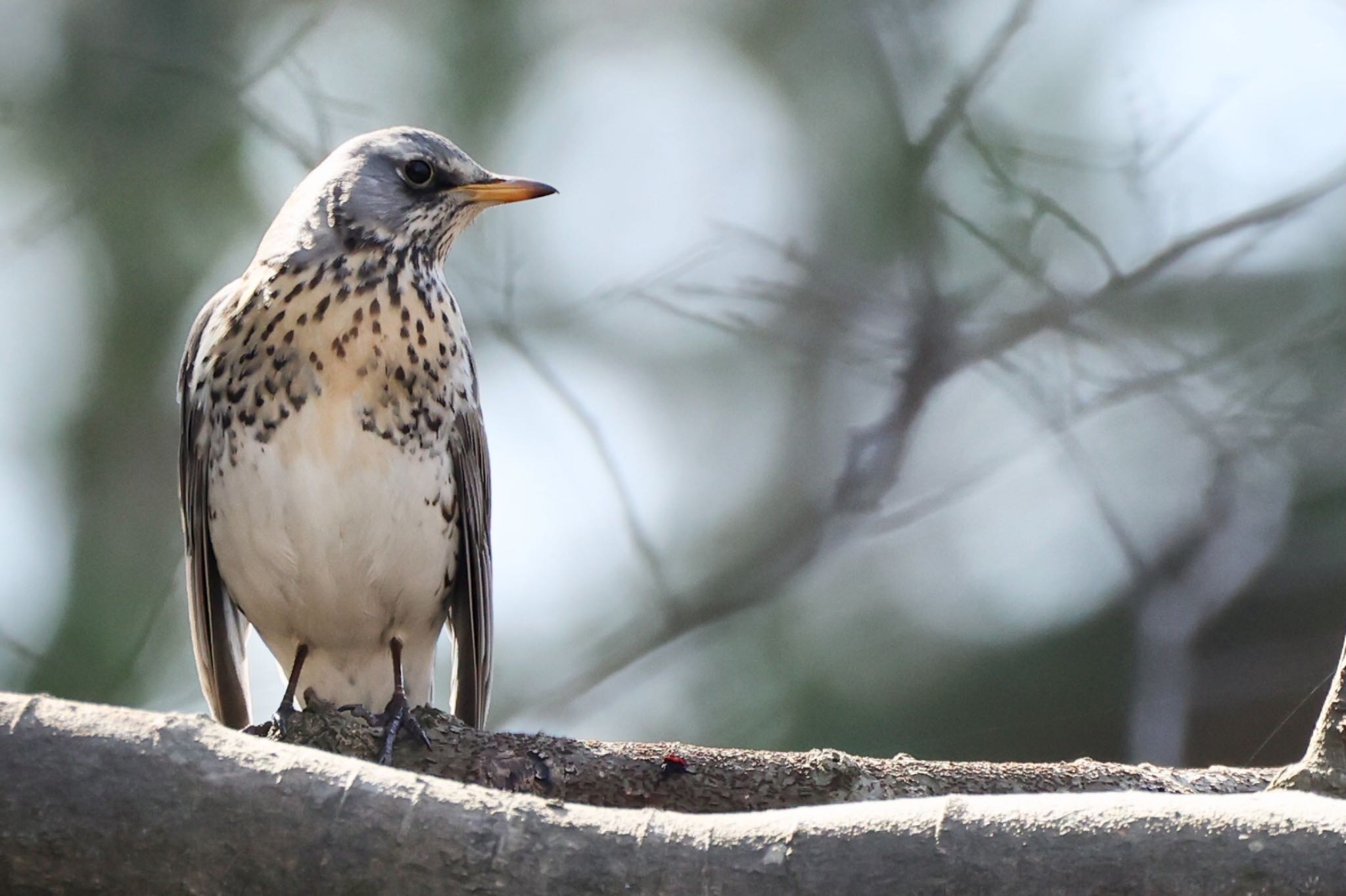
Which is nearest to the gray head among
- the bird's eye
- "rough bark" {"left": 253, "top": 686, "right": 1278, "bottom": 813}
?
the bird's eye

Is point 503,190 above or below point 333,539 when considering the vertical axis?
above

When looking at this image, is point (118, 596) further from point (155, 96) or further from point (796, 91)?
point (796, 91)

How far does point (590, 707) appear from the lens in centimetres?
626

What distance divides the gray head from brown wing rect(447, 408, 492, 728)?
1.59ft

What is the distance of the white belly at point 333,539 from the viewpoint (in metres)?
3.57

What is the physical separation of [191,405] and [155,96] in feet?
13.2

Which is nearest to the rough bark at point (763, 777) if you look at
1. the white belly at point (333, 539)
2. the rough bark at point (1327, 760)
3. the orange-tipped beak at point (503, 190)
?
the rough bark at point (1327, 760)

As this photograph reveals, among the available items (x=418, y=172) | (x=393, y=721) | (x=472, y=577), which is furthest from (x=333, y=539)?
(x=418, y=172)

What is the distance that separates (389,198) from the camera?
389 cm

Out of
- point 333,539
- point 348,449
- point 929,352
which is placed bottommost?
point 333,539

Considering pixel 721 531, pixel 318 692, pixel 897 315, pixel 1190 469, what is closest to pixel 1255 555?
pixel 1190 469

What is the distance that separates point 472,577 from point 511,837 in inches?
91.0

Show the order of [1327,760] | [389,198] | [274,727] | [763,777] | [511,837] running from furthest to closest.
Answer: [389,198]
[274,727]
[763,777]
[1327,760]
[511,837]

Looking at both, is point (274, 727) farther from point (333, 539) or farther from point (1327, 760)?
point (1327, 760)
